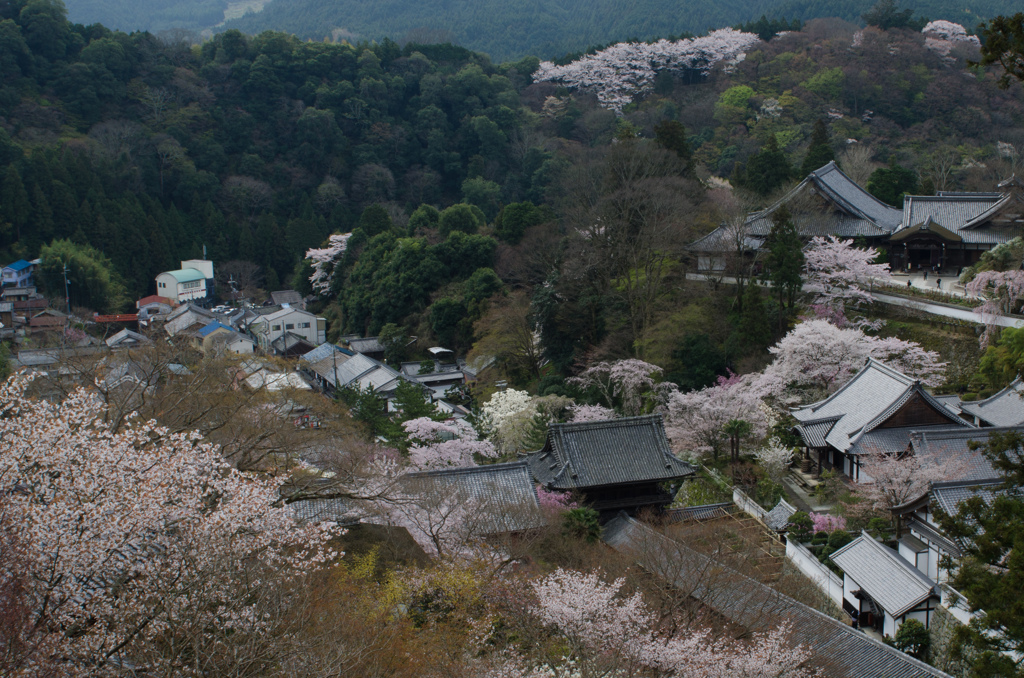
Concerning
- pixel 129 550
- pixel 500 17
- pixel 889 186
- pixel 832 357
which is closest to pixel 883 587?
pixel 832 357

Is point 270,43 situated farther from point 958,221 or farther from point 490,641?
point 490,641

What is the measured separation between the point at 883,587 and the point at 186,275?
4483 cm

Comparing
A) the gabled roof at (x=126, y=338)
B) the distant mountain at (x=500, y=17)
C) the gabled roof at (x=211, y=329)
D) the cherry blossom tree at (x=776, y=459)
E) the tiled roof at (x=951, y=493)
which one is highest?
the distant mountain at (x=500, y=17)

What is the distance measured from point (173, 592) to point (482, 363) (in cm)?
2308

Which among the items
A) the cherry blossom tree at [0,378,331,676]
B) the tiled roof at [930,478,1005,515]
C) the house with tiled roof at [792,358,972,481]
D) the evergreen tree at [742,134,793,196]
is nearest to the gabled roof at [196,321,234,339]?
the evergreen tree at [742,134,793,196]

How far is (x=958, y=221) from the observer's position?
2386 cm

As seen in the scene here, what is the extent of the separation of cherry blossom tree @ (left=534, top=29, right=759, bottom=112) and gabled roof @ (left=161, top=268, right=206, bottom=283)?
30769 millimetres

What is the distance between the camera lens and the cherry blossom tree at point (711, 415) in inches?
760

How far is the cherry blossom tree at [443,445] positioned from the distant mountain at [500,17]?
6117 cm

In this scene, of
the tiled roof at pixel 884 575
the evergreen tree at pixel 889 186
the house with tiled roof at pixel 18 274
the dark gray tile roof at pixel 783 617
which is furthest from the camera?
the house with tiled roof at pixel 18 274

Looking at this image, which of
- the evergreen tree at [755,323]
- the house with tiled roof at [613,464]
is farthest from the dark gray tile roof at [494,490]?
the evergreen tree at [755,323]

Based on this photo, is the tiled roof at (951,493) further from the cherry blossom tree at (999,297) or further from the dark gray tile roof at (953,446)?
the cherry blossom tree at (999,297)

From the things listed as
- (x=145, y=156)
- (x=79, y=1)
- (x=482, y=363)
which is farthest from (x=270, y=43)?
(x=79, y=1)

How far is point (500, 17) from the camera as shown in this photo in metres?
101
